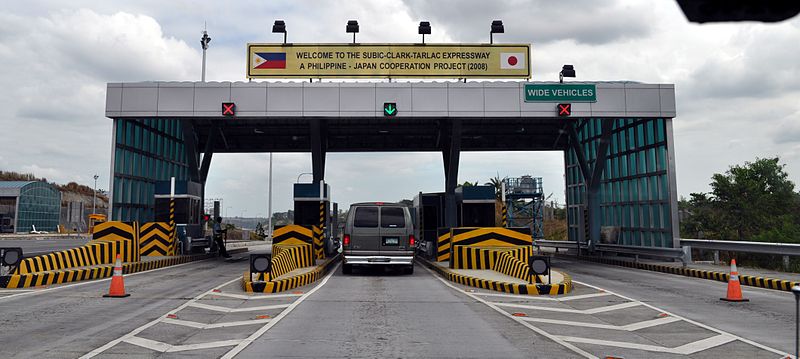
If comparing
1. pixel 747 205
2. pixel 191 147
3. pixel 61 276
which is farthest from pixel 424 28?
pixel 747 205

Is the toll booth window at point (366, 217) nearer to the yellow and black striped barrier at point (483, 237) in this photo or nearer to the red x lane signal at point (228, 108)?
the yellow and black striped barrier at point (483, 237)

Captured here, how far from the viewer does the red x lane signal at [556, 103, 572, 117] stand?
73.7ft

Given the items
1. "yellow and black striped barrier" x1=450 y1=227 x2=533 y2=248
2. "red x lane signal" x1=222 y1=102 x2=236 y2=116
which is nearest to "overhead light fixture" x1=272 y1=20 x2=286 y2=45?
"red x lane signal" x1=222 y1=102 x2=236 y2=116

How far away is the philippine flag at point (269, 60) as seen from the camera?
944 inches

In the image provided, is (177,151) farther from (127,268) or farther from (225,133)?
(127,268)

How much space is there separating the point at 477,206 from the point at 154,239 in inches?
535

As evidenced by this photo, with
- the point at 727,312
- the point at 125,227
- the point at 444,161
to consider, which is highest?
the point at 444,161

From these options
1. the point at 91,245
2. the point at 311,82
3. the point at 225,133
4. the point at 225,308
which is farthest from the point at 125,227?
the point at 225,133

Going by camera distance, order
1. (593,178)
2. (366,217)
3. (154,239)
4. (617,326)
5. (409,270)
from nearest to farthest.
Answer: (617,326)
(366,217)
(409,270)
(154,239)
(593,178)

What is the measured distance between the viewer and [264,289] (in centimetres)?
1273

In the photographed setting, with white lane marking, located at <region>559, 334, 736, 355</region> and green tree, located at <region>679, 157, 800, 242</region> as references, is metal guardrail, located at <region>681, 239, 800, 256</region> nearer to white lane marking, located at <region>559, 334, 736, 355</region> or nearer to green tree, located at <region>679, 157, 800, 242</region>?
white lane marking, located at <region>559, 334, 736, 355</region>

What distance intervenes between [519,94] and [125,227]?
1515 cm

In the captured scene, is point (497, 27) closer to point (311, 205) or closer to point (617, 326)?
point (311, 205)

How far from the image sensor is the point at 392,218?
16.8 meters
